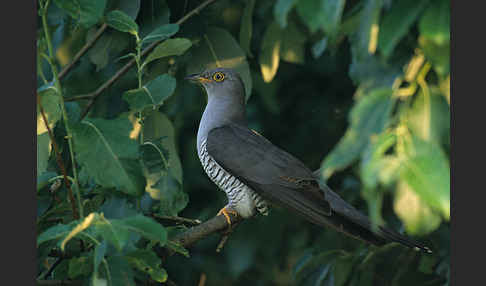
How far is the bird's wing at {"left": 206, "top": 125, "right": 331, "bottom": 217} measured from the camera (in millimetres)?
2900

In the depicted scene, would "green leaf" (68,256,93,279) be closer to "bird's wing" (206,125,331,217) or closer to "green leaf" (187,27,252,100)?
"bird's wing" (206,125,331,217)

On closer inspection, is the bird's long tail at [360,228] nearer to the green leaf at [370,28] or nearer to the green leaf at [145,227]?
the green leaf at [145,227]

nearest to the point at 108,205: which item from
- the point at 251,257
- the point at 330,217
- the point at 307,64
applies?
the point at 330,217

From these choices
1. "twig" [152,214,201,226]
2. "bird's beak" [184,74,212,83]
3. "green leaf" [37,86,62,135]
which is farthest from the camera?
"bird's beak" [184,74,212,83]

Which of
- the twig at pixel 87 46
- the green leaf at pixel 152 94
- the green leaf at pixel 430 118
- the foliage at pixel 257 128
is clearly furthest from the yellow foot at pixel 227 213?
the green leaf at pixel 430 118

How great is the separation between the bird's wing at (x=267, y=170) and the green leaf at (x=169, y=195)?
1.08 feet

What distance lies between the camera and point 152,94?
2447 mm

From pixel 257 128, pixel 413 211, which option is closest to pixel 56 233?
pixel 413 211

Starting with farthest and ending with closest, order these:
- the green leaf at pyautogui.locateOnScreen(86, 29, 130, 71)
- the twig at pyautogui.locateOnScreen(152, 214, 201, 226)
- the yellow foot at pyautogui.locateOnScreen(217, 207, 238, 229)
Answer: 1. the green leaf at pyautogui.locateOnScreen(86, 29, 130, 71)
2. the yellow foot at pyautogui.locateOnScreen(217, 207, 238, 229)
3. the twig at pyautogui.locateOnScreen(152, 214, 201, 226)

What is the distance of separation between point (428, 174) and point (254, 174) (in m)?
1.76

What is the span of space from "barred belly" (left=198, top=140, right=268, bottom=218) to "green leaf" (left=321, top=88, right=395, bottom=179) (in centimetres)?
171

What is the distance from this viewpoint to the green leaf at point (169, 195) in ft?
9.11

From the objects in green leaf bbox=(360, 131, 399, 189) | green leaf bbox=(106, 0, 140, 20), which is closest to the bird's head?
green leaf bbox=(106, 0, 140, 20)

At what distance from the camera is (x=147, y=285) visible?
7.96ft
